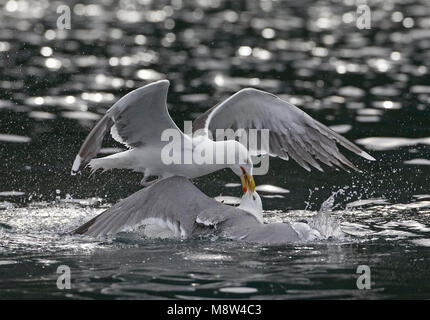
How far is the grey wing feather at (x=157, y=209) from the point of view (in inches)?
371

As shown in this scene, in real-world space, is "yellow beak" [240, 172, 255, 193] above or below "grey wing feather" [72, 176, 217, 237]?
above

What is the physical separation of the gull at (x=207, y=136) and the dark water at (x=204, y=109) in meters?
0.67

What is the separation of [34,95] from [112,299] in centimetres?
955

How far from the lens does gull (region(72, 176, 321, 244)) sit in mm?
9281

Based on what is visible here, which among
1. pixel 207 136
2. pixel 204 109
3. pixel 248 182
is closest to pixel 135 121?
pixel 207 136

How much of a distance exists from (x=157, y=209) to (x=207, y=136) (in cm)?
139

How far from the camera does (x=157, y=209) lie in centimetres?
951

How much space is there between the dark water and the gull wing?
92 cm
